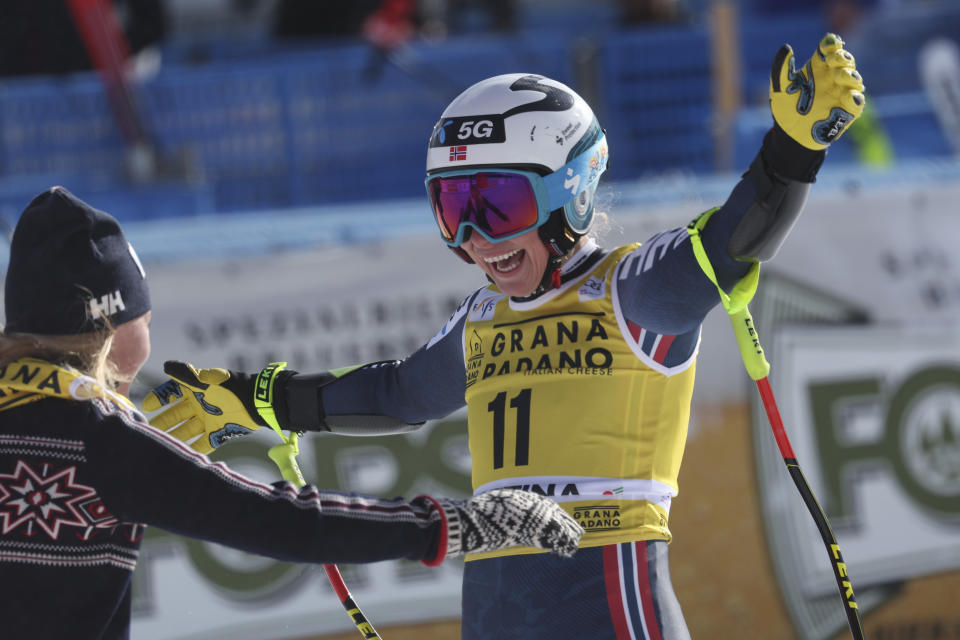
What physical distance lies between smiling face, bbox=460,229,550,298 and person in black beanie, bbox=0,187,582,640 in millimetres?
796

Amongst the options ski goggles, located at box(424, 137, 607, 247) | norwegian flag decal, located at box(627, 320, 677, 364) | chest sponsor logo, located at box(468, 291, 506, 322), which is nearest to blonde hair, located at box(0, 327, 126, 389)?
ski goggles, located at box(424, 137, 607, 247)

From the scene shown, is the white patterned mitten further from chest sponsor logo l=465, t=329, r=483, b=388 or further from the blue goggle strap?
the blue goggle strap

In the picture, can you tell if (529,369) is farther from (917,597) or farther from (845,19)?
(845,19)

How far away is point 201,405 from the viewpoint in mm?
3438

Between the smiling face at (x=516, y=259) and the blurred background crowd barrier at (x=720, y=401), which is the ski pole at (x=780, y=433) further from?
the blurred background crowd barrier at (x=720, y=401)

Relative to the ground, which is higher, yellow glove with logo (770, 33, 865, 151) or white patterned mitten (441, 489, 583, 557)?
yellow glove with logo (770, 33, 865, 151)

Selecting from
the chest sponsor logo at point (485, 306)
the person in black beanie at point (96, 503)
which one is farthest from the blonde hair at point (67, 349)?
the chest sponsor logo at point (485, 306)

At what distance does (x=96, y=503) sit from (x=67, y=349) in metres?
0.34

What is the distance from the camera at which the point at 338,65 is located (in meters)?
8.08

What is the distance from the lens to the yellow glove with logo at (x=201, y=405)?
341cm

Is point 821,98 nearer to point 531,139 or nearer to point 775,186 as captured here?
point 775,186

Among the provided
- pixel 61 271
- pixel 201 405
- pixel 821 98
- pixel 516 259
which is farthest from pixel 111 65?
pixel 821 98

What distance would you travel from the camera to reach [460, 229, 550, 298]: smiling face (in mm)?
3164

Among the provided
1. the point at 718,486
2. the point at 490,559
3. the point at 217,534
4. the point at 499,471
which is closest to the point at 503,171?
the point at 499,471
